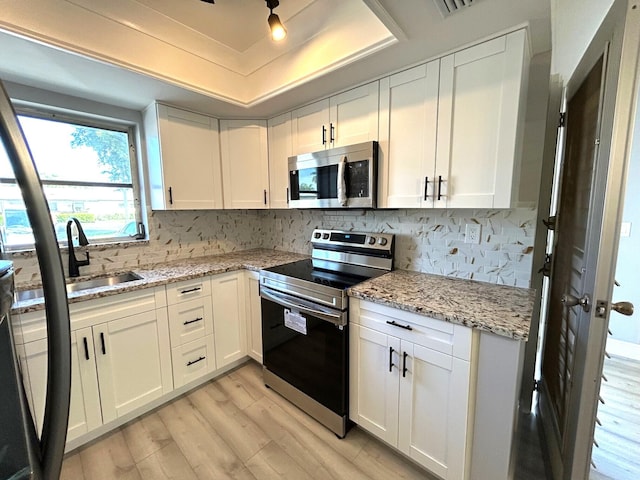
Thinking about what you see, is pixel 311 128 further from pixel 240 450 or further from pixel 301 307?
pixel 240 450

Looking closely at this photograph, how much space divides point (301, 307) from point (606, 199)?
1.49m

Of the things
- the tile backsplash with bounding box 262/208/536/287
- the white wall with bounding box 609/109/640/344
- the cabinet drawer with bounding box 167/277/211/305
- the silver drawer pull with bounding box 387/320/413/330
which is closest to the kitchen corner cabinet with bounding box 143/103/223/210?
the cabinet drawer with bounding box 167/277/211/305

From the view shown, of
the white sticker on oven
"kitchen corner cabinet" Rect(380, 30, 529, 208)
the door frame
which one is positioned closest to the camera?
the door frame

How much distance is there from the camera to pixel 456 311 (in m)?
1.26

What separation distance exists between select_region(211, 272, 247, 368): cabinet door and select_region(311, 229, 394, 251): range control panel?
0.75 metres

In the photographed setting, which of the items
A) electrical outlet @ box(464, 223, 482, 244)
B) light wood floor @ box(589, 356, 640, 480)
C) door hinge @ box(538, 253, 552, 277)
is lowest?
light wood floor @ box(589, 356, 640, 480)

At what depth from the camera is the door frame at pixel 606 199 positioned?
85 cm

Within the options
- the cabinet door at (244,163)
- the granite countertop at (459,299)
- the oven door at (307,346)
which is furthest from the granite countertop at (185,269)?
the granite countertop at (459,299)

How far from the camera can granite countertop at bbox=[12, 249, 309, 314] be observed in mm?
1548

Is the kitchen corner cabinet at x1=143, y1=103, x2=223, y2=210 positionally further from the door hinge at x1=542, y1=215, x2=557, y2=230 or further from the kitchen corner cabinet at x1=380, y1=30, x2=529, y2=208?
the door hinge at x1=542, y1=215, x2=557, y2=230

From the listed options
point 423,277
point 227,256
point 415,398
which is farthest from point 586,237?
point 227,256

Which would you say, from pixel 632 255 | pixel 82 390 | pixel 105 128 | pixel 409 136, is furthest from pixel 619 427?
pixel 105 128

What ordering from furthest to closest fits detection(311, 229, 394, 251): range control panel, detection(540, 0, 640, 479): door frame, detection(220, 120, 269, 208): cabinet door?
1. detection(220, 120, 269, 208): cabinet door
2. detection(311, 229, 394, 251): range control panel
3. detection(540, 0, 640, 479): door frame

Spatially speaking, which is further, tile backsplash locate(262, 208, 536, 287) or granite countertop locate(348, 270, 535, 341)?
tile backsplash locate(262, 208, 536, 287)
